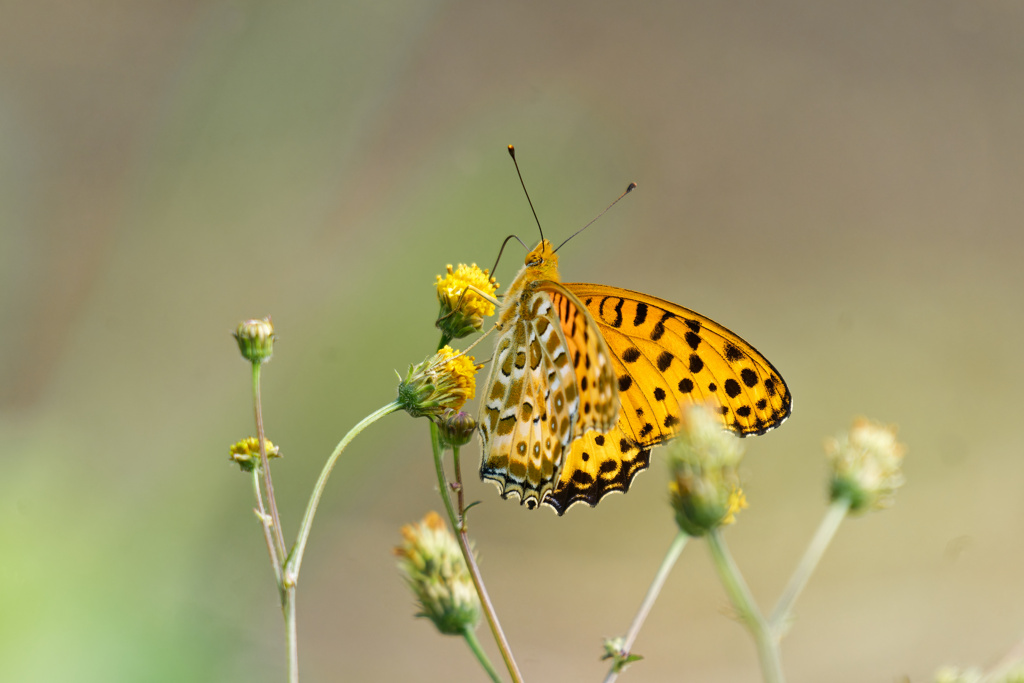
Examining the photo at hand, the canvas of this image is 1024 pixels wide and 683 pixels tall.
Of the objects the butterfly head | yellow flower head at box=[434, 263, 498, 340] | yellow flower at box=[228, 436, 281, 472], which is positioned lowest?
yellow flower at box=[228, 436, 281, 472]

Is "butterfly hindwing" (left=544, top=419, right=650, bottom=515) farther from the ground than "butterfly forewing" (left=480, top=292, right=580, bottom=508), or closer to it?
closer to it

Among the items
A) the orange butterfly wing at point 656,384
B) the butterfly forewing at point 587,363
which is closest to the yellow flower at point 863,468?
the orange butterfly wing at point 656,384

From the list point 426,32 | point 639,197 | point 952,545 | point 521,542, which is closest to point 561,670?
point 521,542

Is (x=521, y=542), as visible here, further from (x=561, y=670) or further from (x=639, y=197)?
(x=639, y=197)

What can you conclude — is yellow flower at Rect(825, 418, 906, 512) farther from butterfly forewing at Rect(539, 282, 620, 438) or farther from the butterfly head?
the butterfly head

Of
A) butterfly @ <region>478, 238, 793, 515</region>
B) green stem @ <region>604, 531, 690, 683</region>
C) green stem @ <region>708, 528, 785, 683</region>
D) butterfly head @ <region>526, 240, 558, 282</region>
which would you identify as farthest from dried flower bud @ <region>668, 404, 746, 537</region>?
butterfly head @ <region>526, 240, 558, 282</region>

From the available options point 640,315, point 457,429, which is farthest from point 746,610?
point 640,315
